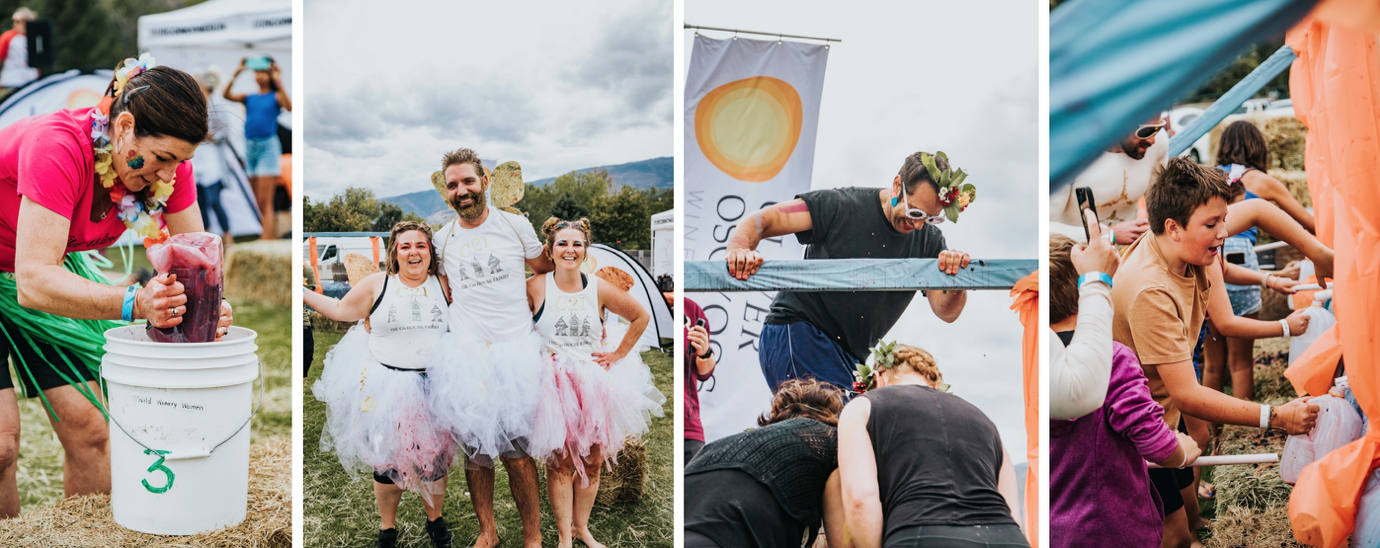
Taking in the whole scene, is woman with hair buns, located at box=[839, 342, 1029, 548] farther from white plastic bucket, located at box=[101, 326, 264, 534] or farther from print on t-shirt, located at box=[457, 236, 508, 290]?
white plastic bucket, located at box=[101, 326, 264, 534]

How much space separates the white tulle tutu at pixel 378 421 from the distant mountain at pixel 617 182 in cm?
51

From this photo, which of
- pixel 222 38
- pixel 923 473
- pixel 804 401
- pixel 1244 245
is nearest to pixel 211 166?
pixel 222 38

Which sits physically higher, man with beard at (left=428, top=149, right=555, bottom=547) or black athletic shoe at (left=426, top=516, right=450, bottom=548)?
man with beard at (left=428, top=149, right=555, bottom=547)

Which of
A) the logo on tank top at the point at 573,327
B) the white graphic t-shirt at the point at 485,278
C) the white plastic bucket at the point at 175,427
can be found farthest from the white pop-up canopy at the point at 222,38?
the logo on tank top at the point at 573,327

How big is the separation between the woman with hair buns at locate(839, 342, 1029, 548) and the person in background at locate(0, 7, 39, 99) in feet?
12.3

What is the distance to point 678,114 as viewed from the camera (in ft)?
10.8

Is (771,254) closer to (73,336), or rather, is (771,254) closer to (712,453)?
(712,453)

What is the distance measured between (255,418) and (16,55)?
73.5 inches

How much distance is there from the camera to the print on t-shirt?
320 cm

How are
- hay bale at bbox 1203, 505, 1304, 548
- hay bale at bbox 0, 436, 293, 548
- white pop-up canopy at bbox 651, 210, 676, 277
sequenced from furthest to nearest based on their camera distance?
1. hay bale at bbox 1203, 505, 1304, 548
2. white pop-up canopy at bbox 651, 210, 676, 277
3. hay bale at bbox 0, 436, 293, 548

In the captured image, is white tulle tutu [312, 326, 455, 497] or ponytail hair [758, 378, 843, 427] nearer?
white tulle tutu [312, 326, 455, 497]

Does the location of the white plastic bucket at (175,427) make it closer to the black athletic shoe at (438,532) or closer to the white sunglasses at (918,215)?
the black athletic shoe at (438,532)

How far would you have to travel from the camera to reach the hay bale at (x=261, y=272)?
429 cm

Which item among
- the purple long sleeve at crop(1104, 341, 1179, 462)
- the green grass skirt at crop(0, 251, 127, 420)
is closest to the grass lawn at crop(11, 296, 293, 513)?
the green grass skirt at crop(0, 251, 127, 420)
